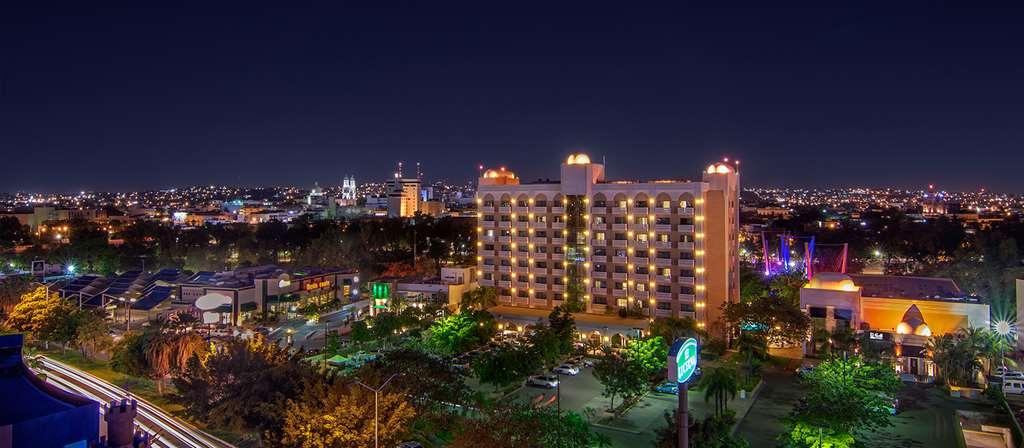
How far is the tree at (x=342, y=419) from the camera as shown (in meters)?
22.0

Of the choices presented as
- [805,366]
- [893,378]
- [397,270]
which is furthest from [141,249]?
[893,378]

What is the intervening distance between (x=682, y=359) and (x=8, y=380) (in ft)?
66.2

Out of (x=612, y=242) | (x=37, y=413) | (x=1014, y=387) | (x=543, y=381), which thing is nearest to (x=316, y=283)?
(x=612, y=242)

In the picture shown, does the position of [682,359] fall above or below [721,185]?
below

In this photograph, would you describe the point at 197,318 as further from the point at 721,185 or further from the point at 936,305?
the point at 936,305

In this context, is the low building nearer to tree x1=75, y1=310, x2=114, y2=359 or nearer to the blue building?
the blue building

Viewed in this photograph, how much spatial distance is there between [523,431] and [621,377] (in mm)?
11043

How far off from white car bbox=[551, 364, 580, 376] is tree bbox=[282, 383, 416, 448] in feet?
54.6

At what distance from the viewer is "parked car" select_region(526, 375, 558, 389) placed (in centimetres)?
3641

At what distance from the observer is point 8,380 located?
811 inches

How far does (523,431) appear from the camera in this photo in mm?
21406

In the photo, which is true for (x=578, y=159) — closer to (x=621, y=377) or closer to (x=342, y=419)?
(x=621, y=377)

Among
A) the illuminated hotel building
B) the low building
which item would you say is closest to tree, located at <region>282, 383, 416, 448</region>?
the illuminated hotel building

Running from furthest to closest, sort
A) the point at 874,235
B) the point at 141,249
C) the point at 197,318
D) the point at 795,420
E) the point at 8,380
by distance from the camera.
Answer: the point at 874,235 < the point at 141,249 < the point at 197,318 < the point at 795,420 < the point at 8,380
